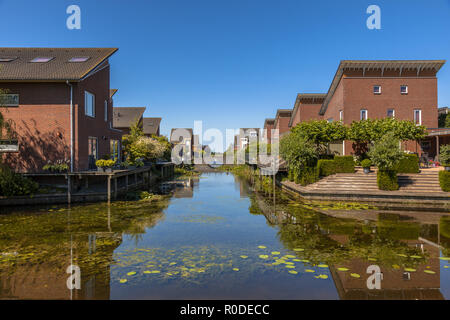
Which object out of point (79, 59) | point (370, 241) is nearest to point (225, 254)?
point (370, 241)

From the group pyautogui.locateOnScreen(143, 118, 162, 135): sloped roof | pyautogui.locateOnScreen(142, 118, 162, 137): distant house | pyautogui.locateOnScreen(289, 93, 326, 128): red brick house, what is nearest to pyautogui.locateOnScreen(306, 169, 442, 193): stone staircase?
pyautogui.locateOnScreen(289, 93, 326, 128): red brick house

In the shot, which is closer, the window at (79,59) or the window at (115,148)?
the window at (79,59)

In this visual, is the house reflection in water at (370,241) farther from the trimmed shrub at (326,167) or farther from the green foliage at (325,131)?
the green foliage at (325,131)

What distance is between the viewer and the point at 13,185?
16062mm

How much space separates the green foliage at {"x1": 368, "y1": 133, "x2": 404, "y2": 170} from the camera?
17.6 metres

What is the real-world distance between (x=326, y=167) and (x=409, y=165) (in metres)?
5.26

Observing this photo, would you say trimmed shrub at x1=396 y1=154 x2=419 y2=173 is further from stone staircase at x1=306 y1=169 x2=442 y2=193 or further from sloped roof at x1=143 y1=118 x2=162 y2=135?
sloped roof at x1=143 y1=118 x2=162 y2=135

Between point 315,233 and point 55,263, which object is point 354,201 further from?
point 55,263

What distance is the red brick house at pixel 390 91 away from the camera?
26406 millimetres

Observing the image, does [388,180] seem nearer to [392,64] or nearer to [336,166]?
[336,166]

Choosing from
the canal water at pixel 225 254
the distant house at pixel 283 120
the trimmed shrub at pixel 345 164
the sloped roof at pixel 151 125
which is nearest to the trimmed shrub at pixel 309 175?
the trimmed shrub at pixel 345 164

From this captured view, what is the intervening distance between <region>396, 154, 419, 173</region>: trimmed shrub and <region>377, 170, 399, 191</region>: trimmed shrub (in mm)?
2563

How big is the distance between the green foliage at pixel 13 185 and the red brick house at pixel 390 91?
24000 millimetres
